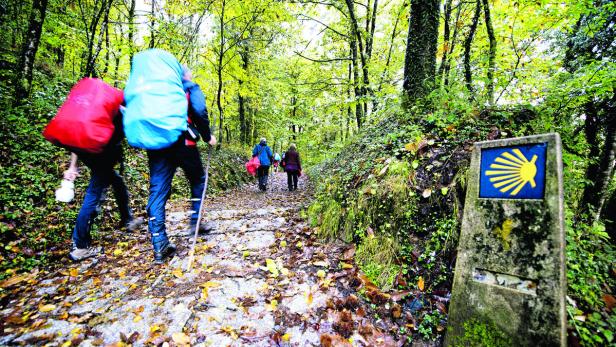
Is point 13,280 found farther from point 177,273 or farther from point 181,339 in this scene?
point 181,339

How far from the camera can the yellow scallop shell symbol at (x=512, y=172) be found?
169 centimetres

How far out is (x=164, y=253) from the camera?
320 cm

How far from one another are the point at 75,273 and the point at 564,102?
259 inches

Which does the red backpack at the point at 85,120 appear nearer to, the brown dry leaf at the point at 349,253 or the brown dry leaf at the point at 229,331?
the brown dry leaf at the point at 229,331

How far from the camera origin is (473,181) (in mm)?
1928

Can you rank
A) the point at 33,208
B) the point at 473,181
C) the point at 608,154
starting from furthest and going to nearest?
1. the point at 608,154
2. the point at 33,208
3. the point at 473,181

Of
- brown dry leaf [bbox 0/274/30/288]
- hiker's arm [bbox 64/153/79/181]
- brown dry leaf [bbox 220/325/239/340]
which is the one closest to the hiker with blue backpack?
hiker's arm [bbox 64/153/79/181]

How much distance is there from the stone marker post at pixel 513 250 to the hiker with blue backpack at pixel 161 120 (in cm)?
302

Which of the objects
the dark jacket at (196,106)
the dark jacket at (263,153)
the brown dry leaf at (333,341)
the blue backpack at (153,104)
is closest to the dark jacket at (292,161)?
the dark jacket at (263,153)

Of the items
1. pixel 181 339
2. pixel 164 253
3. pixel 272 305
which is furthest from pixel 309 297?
pixel 164 253

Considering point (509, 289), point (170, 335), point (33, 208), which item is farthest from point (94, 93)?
point (509, 289)

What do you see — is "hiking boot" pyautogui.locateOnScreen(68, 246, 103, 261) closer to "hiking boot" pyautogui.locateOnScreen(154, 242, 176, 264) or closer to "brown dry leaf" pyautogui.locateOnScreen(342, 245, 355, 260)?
"hiking boot" pyautogui.locateOnScreen(154, 242, 176, 264)

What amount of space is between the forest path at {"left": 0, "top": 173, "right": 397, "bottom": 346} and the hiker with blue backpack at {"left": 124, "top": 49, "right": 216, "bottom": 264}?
565mm

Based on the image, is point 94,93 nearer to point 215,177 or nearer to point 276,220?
point 276,220
